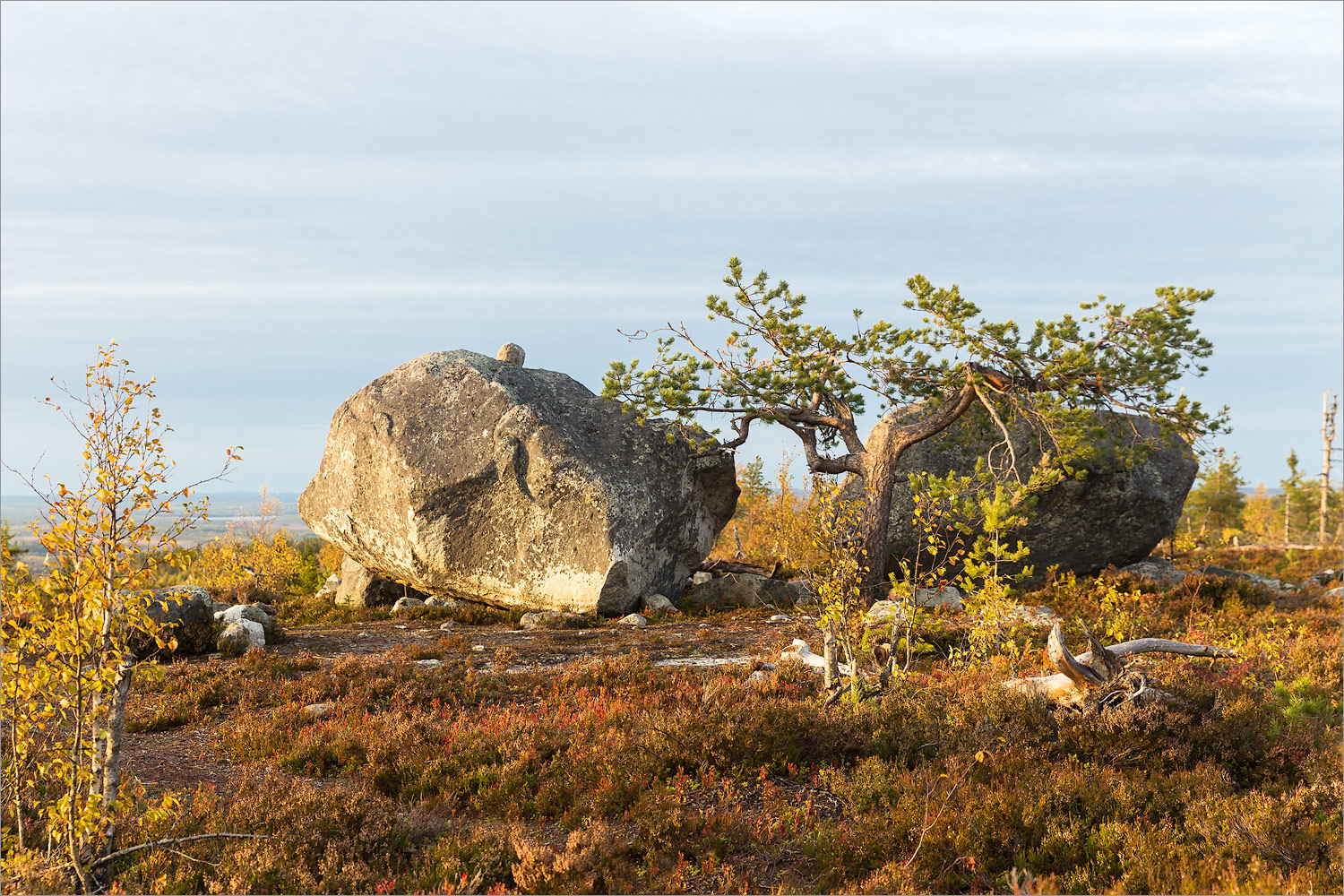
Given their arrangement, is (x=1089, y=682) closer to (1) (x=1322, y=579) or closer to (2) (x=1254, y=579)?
(2) (x=1254, y=579)

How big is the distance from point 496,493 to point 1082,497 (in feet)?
52.1

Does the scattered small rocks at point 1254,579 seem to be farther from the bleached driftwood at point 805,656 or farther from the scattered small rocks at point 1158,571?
the bleached driftwood at point 805,656

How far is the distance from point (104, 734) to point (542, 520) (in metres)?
13.0

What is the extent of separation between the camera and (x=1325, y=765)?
8070 mm

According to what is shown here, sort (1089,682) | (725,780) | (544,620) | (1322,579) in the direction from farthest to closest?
(1322,579) → (544,620) → (1089,682) → (725,780)

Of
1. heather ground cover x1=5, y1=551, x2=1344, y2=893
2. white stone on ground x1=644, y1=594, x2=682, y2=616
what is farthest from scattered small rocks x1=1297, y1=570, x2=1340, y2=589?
white stone on ground x1=644, y1=594, x2=682, y2=616

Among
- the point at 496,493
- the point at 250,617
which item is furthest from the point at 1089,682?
the point at 250,617

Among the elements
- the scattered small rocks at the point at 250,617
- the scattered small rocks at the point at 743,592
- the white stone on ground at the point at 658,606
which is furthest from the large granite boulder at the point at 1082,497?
the scattered small rocks at the point at 250,617

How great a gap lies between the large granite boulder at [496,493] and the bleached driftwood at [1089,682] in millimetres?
10313

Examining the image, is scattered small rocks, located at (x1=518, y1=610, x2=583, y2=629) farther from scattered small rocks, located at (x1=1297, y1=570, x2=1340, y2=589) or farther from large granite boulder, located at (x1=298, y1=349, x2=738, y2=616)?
scattered small rocks, located at (x1=1297, y1=570, x2=1340, y2=589)

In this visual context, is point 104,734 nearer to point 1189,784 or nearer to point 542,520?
point 1189,784

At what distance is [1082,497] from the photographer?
23156mm

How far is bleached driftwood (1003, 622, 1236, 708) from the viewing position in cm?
912

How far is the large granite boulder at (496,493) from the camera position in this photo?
62.2 feet
